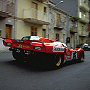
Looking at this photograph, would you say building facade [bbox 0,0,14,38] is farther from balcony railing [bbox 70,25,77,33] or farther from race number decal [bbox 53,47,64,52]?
balcony railing [bbox 70,25,77,33]

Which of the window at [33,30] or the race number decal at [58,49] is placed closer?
the race number decal at [58,49]

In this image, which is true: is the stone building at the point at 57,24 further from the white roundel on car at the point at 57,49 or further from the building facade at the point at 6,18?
the white roundel on car at the point at 57,49

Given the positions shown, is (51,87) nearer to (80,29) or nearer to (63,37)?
(63,37)

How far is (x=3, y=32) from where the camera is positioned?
1625cm

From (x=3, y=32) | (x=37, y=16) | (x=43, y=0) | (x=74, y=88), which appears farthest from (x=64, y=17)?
(x=74, y=88)

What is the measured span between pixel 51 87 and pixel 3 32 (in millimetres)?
13000

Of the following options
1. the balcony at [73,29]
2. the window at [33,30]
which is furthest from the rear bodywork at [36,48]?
the balcony at [73,29]

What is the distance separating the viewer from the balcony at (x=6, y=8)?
15.2m

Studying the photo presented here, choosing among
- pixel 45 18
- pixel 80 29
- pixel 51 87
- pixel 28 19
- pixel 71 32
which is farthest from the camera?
pixel 80 29

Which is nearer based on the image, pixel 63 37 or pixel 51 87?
pixel 51 87

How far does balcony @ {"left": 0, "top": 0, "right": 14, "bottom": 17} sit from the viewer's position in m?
15.2

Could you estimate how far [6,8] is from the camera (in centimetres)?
1577

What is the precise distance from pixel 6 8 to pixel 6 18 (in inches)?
44.4

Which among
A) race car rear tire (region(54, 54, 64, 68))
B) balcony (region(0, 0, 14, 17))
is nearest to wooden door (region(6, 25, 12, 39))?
balcony (region(0, 0, 14, 17))
